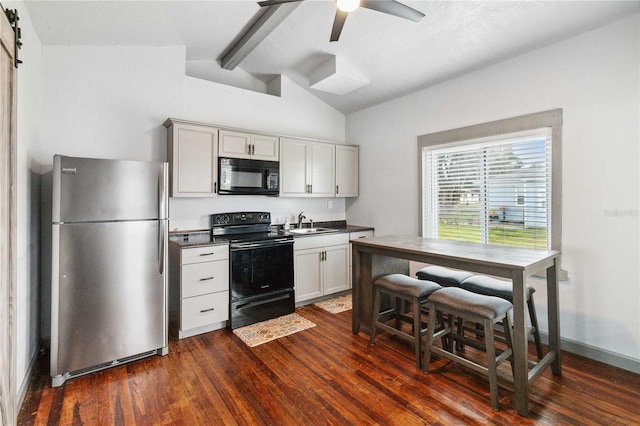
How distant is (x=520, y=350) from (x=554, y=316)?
2.15 feet

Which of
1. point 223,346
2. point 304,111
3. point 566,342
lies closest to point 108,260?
point 223,346

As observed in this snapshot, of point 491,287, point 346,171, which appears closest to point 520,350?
point 491,287

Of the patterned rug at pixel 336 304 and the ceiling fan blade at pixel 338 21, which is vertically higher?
the ceiling fan blade at pixel 338 21

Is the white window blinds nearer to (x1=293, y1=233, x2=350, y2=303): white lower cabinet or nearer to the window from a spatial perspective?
the window

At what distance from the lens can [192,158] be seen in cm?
331

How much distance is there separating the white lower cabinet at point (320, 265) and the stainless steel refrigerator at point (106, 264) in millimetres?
1549

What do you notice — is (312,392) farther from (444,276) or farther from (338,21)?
(338,21)

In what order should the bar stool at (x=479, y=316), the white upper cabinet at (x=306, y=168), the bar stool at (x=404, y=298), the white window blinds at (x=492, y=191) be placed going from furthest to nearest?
the white upper cabinet at (x=306, y=168)
the white window blinds at (x=492, y=191)
the bar stool at (x=404, y=298)
the bar stool at (x=479, y=316)

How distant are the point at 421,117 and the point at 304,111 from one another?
1668mm

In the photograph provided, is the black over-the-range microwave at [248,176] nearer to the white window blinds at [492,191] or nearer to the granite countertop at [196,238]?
the granite countertop at [196,238]

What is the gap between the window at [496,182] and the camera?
2.88 metres

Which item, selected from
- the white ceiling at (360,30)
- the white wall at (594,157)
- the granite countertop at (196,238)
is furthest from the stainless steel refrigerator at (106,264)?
the white wall at (594,157)

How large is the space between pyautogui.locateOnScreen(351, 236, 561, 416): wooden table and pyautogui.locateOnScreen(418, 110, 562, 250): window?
673mm

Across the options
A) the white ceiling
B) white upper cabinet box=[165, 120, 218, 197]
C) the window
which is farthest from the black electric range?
the white ceiling
